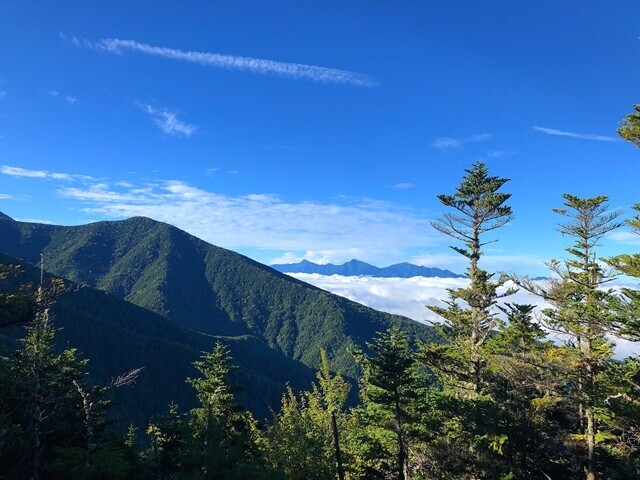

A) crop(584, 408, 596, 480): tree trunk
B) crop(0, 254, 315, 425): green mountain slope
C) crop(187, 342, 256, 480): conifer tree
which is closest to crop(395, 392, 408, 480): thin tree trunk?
crop(187, 342, 256, 480): conifer tree

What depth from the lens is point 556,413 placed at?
2788cm

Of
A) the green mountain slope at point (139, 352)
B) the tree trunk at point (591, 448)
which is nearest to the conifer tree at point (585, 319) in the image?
the tree trunk at point (591, 448)

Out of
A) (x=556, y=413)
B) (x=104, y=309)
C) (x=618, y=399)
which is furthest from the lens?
(x=104, y=309)

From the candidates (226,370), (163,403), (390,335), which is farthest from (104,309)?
(390,335)

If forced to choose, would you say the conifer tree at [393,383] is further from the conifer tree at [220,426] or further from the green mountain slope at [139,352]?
the green mountain slope at [139,352]

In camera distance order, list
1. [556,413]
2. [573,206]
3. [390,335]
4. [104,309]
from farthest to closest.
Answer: [104,309] → [556,413] → [390,335] → [573,206]

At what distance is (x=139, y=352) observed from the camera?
149750 millimetres

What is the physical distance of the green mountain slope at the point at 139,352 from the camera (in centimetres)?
13000

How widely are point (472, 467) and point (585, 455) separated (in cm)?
592

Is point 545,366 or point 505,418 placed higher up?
point 545,366

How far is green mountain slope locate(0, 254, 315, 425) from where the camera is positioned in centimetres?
13000

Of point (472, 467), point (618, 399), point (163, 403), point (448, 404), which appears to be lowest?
point (163, 403)

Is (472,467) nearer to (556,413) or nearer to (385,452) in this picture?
(385,452)

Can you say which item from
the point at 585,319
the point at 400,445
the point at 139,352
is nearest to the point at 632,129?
the point at 585,319
